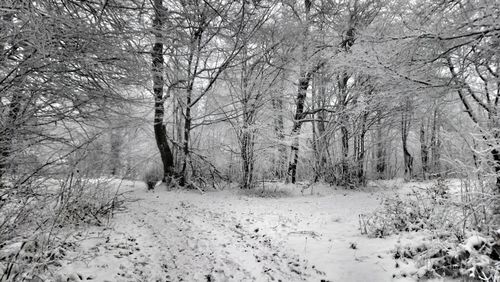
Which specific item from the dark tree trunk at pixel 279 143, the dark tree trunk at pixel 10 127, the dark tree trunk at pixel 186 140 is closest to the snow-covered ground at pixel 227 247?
the dark tree trunk at pixel 10 127

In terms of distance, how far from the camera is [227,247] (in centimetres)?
438

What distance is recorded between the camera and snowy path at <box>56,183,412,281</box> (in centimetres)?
342

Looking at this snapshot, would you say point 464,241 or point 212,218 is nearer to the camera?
point 464,241

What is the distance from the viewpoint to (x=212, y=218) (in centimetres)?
583

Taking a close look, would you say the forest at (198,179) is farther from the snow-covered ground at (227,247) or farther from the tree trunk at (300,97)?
the tree trunk at (300,97)

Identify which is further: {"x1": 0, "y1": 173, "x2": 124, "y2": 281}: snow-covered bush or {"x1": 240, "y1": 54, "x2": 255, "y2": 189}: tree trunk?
{"x1": 240, "y1": 54, "x2": 255, "y2": 189}: tree trunk

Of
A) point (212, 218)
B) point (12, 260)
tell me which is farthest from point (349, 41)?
point (12, 260)

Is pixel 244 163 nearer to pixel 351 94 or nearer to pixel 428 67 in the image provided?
pixel 351 94

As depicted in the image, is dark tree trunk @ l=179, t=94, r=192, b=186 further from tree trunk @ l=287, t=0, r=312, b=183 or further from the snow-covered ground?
tree trunk @ l=287, t=0, r=312, b=183

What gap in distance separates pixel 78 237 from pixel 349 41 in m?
10.1

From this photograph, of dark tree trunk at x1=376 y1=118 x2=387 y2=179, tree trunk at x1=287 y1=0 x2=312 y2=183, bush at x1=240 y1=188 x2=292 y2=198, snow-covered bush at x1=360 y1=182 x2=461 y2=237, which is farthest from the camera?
dark tree trunk at x1=376 y1=118 x2=387 y2=179

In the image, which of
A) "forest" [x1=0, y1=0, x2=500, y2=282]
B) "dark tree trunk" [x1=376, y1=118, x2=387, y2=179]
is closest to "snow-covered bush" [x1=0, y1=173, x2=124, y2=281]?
"forest" [x1=0, y1=0, x2=500, y2=282]

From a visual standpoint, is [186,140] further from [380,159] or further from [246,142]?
[380,159]

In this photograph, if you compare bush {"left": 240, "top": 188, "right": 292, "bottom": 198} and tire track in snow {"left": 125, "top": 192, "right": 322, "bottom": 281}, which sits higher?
bush {"left": 240, "top": 188, "right": 292, "bottom": 198}
